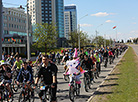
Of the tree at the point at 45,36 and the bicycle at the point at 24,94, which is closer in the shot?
the bicycle at the point at 24,94

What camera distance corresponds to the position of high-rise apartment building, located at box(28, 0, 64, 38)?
116 meters

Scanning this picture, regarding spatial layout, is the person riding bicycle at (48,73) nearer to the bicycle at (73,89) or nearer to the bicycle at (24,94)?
the bicycle at (24,94)

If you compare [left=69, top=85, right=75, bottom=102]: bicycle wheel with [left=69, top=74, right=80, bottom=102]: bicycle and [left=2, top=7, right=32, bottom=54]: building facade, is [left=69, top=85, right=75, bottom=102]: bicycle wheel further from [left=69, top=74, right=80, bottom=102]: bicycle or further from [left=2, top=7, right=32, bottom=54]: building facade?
[left=2, top=7, right=32, bottom=54]: building facade

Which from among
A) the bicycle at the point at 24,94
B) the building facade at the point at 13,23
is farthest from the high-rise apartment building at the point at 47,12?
the bicycle at the point at 24,94

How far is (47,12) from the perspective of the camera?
417 feet

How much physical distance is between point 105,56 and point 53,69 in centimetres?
1323

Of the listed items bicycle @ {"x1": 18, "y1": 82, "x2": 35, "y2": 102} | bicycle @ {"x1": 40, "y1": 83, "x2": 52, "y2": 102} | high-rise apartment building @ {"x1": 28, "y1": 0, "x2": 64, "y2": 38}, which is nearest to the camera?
bicycle @ {"x1": 40, "y1": 83, "x2": 52, "y2": 102}

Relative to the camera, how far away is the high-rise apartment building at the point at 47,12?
116062 mm

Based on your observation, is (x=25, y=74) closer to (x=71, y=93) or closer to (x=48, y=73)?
(x=48, y=73)

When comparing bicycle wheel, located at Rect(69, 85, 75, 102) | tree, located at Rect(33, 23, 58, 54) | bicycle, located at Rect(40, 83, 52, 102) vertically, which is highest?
tree, located at Rect(33, 23, 58, 54)

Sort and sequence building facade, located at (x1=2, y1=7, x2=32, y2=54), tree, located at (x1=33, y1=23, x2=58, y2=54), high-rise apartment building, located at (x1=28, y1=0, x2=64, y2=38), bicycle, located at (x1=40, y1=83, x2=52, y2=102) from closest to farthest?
A: bicycle, located at (x1=40, y1=83, x2=52, y2=102) → tree, located at (x1=33, y1=23, x2=58, y2=54) → building facade, located at (x1=2, y1=7, x2=32, y2=54) → high-rise apartment building, located at (x1=28, y1=0, x2=64, y2=38)

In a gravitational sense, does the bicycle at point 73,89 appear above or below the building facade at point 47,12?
below

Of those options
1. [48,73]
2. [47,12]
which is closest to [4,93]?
[48,73]

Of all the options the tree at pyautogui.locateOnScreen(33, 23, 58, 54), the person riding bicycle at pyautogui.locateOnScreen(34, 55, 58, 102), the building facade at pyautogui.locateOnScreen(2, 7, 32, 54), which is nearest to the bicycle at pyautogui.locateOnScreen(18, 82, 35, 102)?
the person riding bicycle at pyautogui.locateOnScreen(34, 55, 58, 102)
